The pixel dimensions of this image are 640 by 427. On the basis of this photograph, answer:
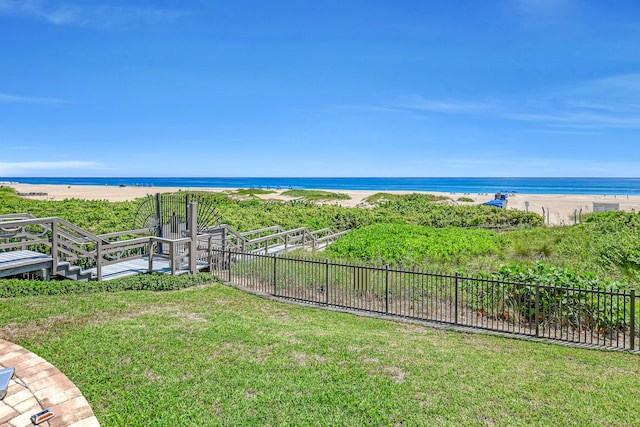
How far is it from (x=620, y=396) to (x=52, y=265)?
11933 millimetres

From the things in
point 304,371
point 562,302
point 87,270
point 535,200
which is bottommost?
point 304,371

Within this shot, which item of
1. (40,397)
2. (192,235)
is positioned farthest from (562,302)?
(192,235)

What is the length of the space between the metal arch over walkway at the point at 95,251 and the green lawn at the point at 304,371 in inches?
85.4

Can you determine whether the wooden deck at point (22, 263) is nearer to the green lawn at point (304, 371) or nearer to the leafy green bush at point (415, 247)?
the green lawn at point (304, 371)

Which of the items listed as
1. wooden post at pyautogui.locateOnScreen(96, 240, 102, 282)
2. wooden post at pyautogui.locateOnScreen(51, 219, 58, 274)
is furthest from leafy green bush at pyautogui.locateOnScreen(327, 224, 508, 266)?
wooden post at pyautogui.locateOnScreen(51, 219, 58, 274)

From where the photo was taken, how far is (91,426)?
13.9 ft

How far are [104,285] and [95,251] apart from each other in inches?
73.7

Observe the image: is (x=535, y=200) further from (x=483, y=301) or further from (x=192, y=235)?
(x=192, y=235)

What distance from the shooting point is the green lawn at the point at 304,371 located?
15.5 ft

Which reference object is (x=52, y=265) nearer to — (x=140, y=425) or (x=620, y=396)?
(x=140, y=425)

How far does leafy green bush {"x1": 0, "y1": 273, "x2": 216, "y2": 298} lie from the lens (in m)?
9.07

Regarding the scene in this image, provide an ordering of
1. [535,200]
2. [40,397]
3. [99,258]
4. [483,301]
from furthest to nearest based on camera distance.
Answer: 1. [535,200]
2. [99,258]
3. [483,301]
4. [40,397]

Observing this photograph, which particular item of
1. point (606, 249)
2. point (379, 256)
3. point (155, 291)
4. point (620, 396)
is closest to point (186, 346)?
point (155, 291)

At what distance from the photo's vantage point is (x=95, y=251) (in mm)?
11656
